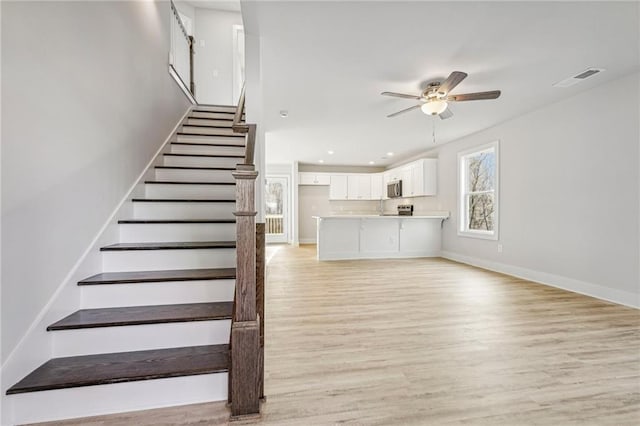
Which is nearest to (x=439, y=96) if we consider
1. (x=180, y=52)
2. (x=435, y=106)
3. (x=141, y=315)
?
(x=435, y=106)

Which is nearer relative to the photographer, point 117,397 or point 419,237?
point 117,397

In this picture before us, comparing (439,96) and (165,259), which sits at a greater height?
(439,96)

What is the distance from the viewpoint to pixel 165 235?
2.27 metres

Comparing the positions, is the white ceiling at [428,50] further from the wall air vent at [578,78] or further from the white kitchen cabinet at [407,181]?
the white kitchen cabinet at [407,181]

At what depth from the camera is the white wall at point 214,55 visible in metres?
5.57

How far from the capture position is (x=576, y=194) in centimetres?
355

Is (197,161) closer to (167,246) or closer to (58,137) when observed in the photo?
(167,246)

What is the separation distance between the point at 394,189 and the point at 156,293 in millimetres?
6760

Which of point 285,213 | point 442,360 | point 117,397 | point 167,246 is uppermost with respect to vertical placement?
point 285,213

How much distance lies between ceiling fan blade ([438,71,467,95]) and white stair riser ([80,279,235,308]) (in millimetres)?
2609

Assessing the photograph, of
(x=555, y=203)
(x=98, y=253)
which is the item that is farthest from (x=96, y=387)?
(x=555, y=203)

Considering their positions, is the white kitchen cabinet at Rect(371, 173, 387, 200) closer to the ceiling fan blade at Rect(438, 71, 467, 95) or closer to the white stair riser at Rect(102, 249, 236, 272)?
the ceiling fan blade at Rect(438, 71, 467, 95)

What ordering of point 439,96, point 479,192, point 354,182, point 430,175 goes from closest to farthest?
point 439,96
point 479,192
point 430,175
point 354,182

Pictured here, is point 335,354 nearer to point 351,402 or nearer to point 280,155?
point 351,402
